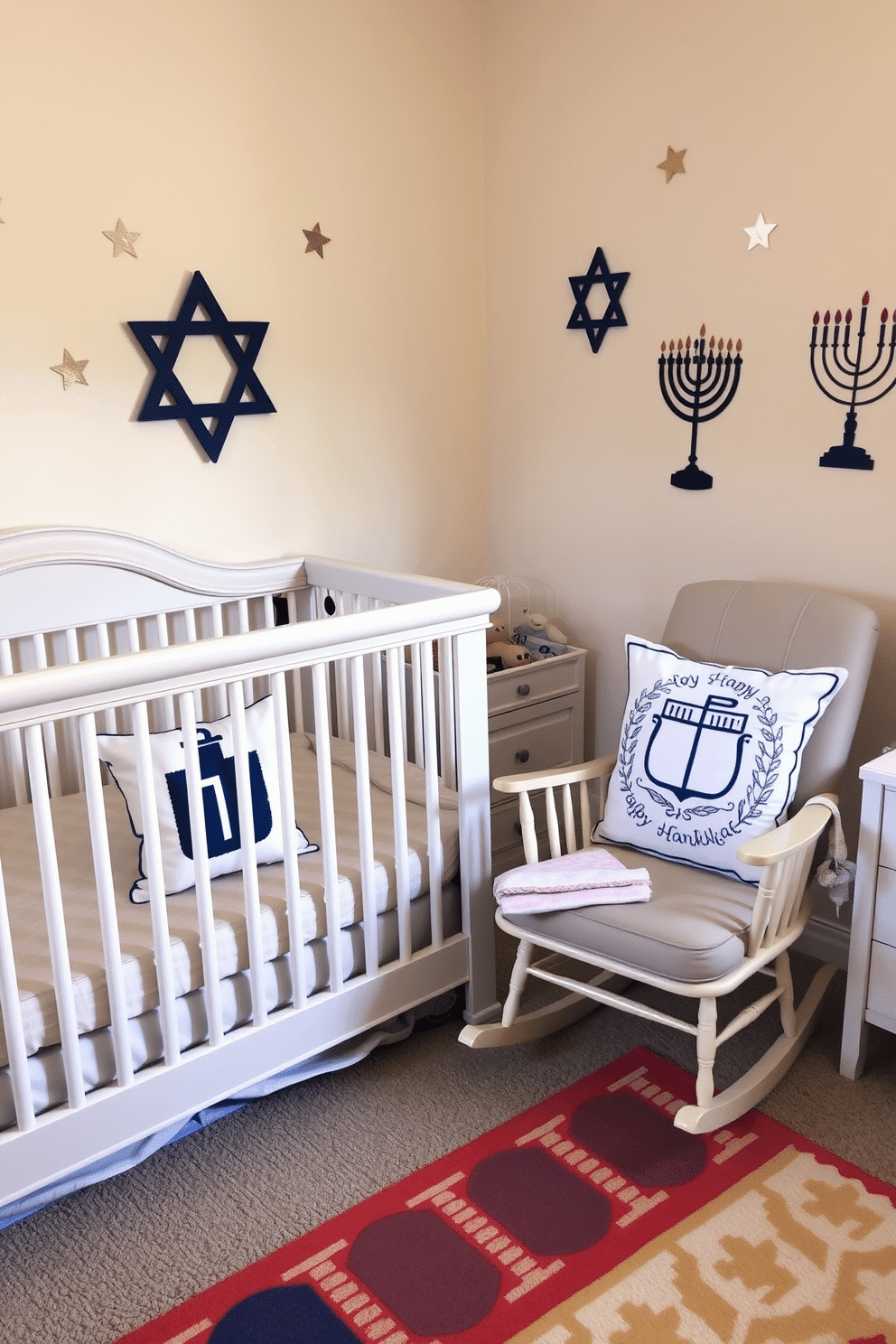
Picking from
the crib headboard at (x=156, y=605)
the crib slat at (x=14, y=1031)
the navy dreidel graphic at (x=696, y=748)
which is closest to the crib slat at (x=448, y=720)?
the crib headboard at (x=156, y=605)

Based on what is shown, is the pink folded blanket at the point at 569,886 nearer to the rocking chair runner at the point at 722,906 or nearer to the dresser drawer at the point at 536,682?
the rocking chair runner at the point at 722,906

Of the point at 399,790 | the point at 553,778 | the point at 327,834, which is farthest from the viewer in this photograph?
the point at 553,778

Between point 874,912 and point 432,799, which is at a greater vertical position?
point 432,799

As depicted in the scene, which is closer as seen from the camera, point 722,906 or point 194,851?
point 194,851

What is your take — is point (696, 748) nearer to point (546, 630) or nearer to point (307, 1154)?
point (546, 630)

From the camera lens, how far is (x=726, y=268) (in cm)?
238

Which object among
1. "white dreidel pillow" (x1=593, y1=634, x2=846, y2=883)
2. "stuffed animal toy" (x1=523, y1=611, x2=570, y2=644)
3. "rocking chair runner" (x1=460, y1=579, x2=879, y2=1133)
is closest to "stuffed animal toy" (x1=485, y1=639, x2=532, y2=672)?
"stuffed animal toy" (x1=523, y1=611, x2=570, y2=644)

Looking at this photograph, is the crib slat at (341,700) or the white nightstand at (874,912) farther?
the crib slat at (341,700)

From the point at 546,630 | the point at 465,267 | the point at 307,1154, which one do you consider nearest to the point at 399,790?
the point at 307,1154

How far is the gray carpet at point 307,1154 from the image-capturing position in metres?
1.58

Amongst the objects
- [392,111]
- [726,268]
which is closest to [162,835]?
[726,268]

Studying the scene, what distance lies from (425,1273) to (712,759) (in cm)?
98

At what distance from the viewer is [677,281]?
2482 millimetres

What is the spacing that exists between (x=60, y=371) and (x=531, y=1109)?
5.52 feet
